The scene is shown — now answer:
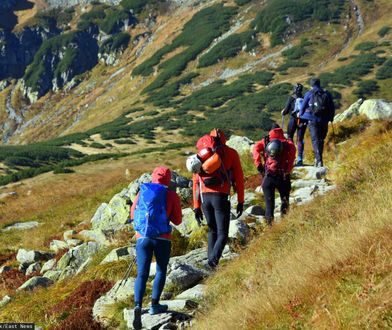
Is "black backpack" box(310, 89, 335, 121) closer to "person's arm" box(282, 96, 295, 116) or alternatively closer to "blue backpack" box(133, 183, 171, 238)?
"person's arm" box(282, 96, 295, 116)

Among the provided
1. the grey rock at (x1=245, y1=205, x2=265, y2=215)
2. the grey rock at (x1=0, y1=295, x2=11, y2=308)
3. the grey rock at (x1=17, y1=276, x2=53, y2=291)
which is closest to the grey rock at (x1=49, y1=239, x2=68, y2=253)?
the grey rock at (x1=17, y1=276, x2=53, y2=291)

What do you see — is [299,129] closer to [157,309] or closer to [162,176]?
[162,176]

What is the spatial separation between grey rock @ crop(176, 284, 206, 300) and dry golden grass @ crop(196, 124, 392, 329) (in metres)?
0.17

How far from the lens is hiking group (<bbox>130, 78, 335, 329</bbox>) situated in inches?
257

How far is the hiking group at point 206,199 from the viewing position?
21.4 feet

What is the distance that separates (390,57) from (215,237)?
77.5 meters

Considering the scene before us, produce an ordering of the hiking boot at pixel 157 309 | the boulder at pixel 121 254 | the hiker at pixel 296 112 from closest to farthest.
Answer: the hiking boot at pixel 157 309
the boulder at pixel 121 254
the hiker at pixel 296 112

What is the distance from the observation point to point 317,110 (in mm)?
12281

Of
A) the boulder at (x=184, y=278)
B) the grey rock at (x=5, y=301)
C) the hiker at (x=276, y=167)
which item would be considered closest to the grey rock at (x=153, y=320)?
the boulder at (x=184, y=278)

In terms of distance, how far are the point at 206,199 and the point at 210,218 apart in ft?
1.25

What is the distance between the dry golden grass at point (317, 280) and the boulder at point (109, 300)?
4.85ft

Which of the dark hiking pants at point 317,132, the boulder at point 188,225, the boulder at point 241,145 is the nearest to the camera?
the boulder at point 188,225

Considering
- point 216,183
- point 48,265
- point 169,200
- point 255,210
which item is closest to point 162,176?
point 169,200

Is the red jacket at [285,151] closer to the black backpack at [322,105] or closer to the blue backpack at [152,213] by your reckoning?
the blue backpack at [152,213]
